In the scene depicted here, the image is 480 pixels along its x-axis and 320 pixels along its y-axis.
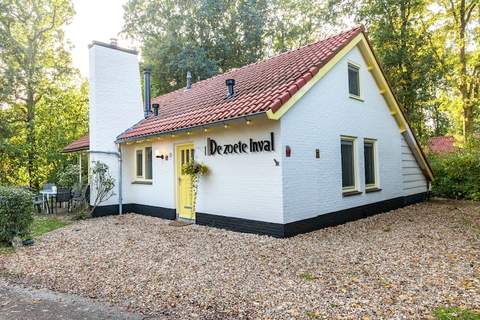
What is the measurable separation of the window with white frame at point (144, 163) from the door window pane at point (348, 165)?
640 cm

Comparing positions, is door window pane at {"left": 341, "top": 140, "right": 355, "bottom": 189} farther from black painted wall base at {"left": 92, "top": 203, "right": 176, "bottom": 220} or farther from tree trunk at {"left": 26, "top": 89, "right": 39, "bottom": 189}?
tree trunk at {"left": 26, "top": 89, "right": 39, "bottom": 189}

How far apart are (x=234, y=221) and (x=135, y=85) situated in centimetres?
745

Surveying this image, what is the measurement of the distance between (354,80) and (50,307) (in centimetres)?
949

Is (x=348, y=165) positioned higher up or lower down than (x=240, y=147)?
lower down

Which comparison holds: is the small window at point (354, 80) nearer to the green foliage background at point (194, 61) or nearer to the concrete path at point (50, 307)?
the green foliage background at point (194, 61)

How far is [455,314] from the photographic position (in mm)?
3342

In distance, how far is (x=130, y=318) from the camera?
3.50 metres

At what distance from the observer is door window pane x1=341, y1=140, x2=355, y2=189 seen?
350 inches

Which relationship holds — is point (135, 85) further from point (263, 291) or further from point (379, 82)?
point (263, 291)

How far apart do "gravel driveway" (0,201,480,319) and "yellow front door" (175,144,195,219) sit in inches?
47.7

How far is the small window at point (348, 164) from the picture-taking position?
8.89 metres

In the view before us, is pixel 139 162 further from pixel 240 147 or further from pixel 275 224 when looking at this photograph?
pixel 275 224

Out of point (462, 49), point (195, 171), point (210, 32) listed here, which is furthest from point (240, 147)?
point (210, 32)

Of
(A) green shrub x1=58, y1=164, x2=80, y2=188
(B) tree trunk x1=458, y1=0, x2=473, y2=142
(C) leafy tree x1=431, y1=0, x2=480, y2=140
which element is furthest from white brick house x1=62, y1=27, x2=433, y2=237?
(C) leafy tree x1=431, y1=0, x2=480, y2=140
